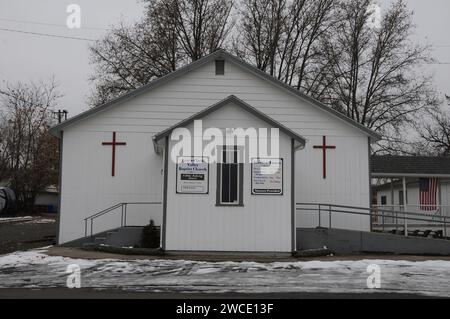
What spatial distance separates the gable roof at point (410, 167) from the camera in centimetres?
2428

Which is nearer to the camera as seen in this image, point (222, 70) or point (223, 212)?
point (223, 212)

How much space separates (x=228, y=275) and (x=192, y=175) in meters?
4.51

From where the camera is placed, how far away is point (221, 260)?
14648mm

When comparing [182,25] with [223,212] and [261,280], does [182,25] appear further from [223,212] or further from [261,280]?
[261,280]

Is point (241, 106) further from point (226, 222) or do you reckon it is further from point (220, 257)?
point (220, 257)

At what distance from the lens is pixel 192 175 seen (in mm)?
15844

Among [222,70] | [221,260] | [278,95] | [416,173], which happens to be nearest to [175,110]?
[222,70]

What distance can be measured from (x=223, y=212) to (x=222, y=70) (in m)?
6.45

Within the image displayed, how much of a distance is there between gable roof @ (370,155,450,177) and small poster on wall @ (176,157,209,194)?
1073 centimetres

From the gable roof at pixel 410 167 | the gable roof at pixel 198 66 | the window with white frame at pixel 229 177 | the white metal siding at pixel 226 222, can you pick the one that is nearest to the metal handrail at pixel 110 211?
the gable roof at pixel 198 66

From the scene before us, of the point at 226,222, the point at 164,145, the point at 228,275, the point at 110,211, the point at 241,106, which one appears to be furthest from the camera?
the point at 110,211

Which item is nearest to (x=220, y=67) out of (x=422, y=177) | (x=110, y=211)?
(x=110, y=211)
